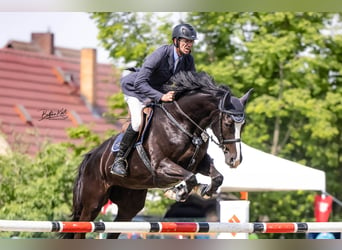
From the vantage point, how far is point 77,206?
28.0 ft

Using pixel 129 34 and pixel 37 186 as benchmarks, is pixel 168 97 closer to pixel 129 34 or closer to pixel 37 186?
pixel 37 186

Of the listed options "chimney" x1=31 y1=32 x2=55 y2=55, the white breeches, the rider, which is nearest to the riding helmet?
the rider

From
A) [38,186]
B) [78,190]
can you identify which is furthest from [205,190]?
[38,186]

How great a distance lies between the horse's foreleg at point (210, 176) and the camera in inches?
286

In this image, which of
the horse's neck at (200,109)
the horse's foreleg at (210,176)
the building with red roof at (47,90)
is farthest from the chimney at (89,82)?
the horse's foreleg at (210,176)

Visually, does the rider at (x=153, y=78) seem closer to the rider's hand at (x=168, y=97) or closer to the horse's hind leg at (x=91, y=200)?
the rider's hand at (x=168, y=97)

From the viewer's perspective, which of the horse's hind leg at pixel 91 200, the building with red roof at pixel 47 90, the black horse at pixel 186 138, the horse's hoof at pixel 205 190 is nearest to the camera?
the horse's hoof at pixel 205 190

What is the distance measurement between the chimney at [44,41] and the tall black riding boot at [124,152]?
10600 millimetres

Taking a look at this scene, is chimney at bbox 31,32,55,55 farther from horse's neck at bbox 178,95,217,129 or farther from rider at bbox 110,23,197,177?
horse's neck at bbox 178,95,217,129

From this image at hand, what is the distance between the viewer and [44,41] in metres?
18.7

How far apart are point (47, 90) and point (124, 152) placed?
10360mm

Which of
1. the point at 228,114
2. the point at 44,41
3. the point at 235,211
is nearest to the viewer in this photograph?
the point at 228,114

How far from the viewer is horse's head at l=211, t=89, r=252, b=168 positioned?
7316 millimetres

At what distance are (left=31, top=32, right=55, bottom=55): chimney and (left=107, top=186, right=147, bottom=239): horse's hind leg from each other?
10.1m
